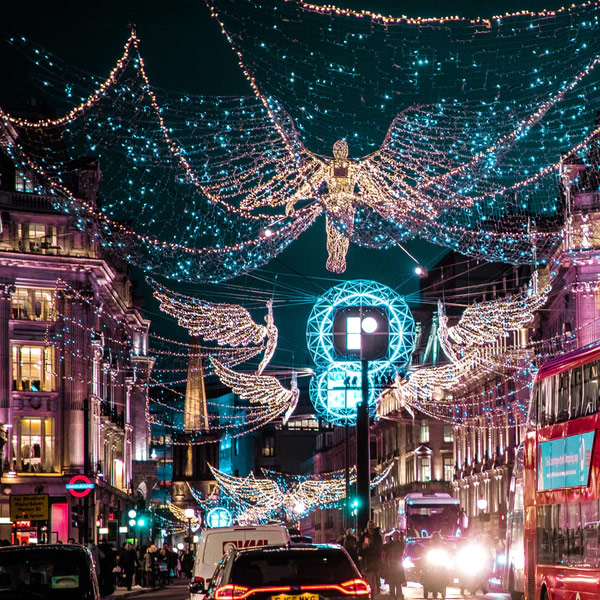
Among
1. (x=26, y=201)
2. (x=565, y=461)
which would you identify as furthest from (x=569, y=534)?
(x=26, y=201)

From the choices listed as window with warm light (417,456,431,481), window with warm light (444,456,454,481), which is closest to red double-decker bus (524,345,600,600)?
window with warm light (444,456,454,481)

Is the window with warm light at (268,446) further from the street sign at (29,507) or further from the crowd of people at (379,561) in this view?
the crowd of people at (379,561)

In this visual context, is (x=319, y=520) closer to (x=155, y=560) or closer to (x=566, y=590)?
(x=155, y=560)

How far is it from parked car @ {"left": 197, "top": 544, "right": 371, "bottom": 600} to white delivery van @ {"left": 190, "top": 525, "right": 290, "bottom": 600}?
374 inches

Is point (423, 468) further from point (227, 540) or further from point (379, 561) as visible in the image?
point (227, 540)

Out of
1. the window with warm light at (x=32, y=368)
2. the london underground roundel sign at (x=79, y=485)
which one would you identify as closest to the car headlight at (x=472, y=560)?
the london underground roundel sign at (x=79, y=485)

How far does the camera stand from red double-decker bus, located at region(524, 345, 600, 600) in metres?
17.4

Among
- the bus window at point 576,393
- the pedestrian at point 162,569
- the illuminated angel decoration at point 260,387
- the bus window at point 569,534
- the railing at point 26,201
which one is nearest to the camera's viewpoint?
the bus window at point 569,534

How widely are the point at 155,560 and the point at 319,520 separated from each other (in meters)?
85.0

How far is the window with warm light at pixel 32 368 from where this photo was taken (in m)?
62.9

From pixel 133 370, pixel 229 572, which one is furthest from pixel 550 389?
pixel 133 370

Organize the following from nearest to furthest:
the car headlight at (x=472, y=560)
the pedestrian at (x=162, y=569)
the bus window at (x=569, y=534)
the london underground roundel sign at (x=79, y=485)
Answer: the bus window at (x=569, y=534) → the car headlight at (x=472, y=560) → the london underground roundel sign at (x=79, y=485) → the pedestrian at (x=162, y=569)

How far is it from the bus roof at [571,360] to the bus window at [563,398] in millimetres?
139

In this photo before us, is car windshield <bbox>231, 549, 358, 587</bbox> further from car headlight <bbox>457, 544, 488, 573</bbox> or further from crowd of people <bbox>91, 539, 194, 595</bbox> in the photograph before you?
crowd of people <bbox>91, 539, 194, 595</bbox>
